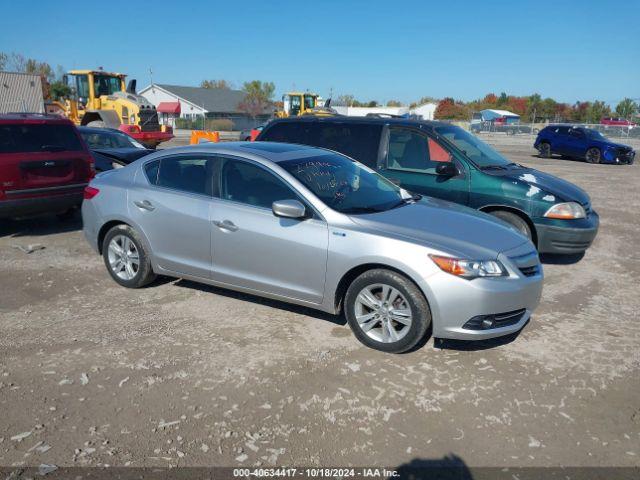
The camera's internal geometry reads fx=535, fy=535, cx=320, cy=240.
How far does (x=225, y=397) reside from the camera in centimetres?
362

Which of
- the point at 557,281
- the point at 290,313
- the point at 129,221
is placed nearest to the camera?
the point at 290,313

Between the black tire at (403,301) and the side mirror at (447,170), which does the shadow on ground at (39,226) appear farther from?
the black tire at (403,301)

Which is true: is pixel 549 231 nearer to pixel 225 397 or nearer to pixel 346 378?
pixel 346 378

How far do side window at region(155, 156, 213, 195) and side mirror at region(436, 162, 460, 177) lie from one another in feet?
9.61

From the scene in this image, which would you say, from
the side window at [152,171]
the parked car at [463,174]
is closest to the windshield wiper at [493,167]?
the parked car at [463,174]

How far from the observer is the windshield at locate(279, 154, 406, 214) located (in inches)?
184

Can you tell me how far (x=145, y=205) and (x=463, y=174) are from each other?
3.79 meters

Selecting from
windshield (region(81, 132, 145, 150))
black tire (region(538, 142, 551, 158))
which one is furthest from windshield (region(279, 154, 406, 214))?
black tire (region(538, 142, 551, 158))

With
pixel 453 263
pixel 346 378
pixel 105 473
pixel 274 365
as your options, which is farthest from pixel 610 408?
pixel 105 473

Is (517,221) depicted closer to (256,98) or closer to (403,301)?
(403,301)

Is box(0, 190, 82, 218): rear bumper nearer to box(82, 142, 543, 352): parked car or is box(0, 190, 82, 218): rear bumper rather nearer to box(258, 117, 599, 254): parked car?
box(82, 142, 543, 352): parked car

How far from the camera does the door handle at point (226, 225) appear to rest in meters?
4.79

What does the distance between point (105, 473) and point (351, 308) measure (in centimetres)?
217

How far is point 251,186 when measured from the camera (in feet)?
16.0
